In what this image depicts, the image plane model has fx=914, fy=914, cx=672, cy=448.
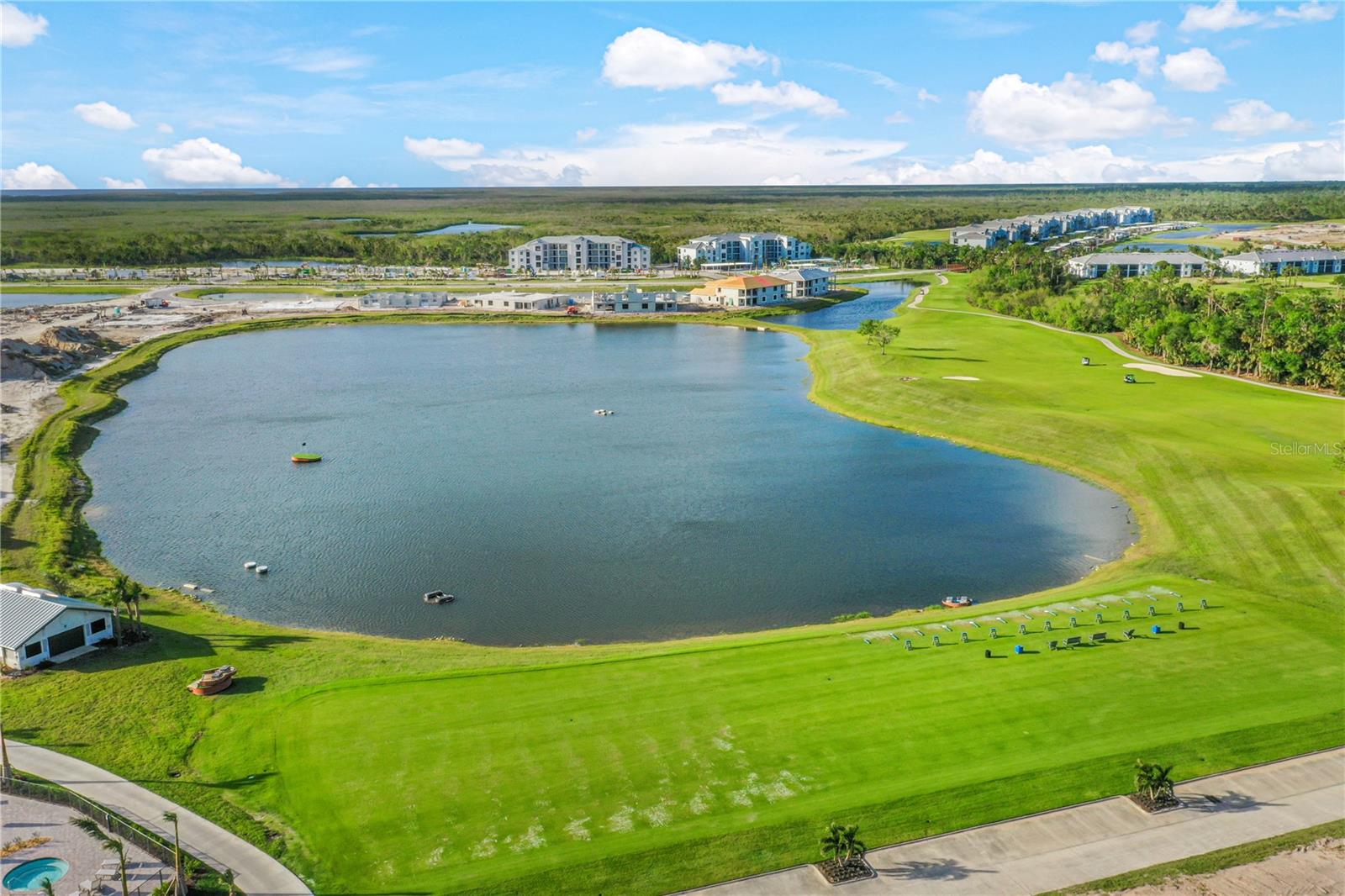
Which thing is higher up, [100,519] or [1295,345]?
[1295,345]

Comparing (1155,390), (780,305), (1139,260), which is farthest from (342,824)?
(1139,260)

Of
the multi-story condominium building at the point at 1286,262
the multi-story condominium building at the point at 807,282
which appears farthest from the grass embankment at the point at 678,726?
the multi-story condominium building at the point at 1286,262

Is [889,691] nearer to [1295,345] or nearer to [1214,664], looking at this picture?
[1214,664]

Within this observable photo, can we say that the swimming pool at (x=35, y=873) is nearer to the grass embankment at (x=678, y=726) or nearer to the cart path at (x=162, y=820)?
the cart path at (x=162, y=820)

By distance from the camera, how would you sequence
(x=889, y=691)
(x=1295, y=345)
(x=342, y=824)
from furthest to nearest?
(x=1295, y=345) < (x=889, y=691) < (x=342, y=824)

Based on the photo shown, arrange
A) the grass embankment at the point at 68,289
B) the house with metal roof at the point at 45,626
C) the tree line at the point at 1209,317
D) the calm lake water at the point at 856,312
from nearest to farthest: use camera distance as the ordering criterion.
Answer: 1. the house with metal roof at the point at 45,626
2. the tree line at the point at 1209,317
3. the calm lake water at the point at 856,312
4. the grass embankment at the point at 68,289

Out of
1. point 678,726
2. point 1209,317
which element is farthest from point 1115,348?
point 678,726
